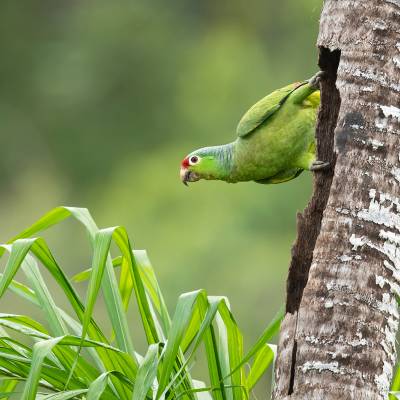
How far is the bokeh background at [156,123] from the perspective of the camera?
43.3ft

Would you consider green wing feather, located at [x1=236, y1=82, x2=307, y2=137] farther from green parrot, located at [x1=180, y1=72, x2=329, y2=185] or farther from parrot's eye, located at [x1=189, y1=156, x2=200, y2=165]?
parrot's eye, located at [x1=189, y1=156, x2=200, y2=165]

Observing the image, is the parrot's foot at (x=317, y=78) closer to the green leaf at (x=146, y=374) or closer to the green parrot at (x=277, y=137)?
the green parrot at (x=277, y=137)

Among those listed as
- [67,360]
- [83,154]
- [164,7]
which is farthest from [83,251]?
[67,360]

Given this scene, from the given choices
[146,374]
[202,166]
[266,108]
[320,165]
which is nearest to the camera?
[146,374]

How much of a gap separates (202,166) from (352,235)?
200cm

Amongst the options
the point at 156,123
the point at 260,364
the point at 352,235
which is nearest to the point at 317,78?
the point at 352,235

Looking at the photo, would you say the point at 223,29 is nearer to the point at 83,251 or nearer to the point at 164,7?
the point at 164,7

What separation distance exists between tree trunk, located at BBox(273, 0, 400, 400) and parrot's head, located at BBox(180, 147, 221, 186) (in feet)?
5.35

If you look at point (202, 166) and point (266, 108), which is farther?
point (202, 166)

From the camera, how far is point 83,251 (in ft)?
42.5

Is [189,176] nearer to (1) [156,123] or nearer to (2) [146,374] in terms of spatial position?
(2) [146,374]

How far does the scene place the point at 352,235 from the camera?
2.52 meters

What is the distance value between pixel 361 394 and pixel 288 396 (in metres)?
0.18

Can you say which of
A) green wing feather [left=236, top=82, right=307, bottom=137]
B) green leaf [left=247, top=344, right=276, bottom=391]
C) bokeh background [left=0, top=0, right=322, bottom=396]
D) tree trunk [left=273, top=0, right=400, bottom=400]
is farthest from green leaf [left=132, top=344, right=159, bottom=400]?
bokeh background [left=0, top=0, right=322, bottom=396]
